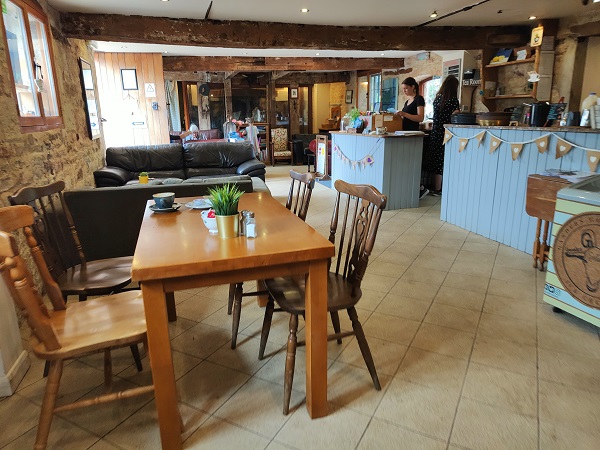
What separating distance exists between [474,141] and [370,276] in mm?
1973

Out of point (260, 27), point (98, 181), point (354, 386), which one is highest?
point (260, 27)

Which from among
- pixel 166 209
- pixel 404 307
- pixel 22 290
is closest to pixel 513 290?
pixel 404 307

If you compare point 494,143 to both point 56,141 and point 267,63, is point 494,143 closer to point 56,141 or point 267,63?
point 56,141

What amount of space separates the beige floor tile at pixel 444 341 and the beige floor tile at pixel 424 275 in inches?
27.0

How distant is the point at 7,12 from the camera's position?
109 inches

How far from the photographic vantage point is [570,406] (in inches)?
67.1

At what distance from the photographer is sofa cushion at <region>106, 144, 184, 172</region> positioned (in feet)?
18.6

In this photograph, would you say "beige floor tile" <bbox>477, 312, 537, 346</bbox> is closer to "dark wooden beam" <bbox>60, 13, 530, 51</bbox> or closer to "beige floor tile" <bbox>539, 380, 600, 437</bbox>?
"beige floor tile" <bbox>539, 380, 600, 437</bbox>

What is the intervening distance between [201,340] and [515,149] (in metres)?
3.06

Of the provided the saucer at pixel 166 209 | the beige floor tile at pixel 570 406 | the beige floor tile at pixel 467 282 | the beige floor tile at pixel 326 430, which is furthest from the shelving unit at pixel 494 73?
the beige floor tile at pixel 326 430

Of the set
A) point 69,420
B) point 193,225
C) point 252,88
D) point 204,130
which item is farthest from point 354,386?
point 252,88

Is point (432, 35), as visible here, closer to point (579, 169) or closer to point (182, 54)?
point (579, 169)

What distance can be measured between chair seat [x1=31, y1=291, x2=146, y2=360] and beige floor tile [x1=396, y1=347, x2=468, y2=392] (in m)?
1.25

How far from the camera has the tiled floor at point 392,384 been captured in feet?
5.17
